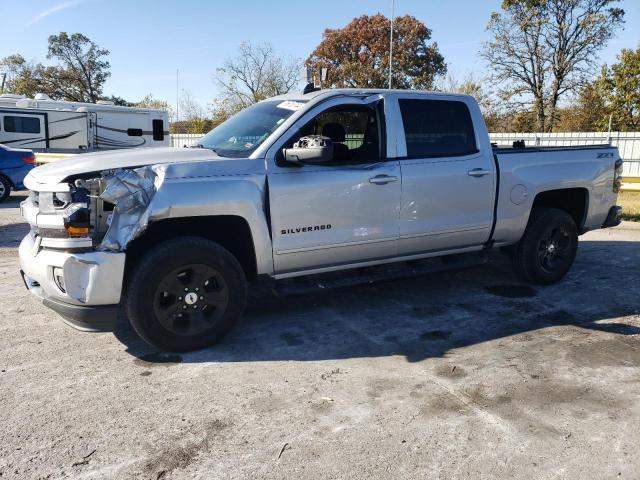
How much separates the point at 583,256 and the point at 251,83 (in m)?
37.5

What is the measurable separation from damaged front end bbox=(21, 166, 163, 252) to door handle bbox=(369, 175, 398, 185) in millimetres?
1747

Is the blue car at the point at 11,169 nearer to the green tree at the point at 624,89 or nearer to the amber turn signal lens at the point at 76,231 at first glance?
the amber turn signal lens at the point at 76,231

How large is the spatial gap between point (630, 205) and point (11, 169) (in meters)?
→ 14.5

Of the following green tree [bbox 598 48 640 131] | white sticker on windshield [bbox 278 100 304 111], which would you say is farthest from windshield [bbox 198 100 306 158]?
green tree [bbox 598 48 640 131]

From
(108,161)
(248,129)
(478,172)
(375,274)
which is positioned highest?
(248,129)

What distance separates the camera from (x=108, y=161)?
159 inches

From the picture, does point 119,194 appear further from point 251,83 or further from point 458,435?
point 251,83

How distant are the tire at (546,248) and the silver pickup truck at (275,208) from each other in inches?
0.9

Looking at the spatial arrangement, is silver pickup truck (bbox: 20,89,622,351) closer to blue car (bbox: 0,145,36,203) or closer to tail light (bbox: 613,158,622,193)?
tail light (bbox: 613,158,622,193)

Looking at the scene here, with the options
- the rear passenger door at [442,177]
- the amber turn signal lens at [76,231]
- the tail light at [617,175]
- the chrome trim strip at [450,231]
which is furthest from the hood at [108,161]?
the tail light at [617,175]

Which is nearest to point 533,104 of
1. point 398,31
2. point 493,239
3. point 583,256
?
point 398,31

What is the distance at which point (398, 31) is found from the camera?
42.8 m

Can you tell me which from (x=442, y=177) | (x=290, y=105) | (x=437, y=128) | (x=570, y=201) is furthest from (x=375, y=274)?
(x=570, y=201)

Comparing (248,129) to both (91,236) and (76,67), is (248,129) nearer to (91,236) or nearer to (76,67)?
(91,236)
